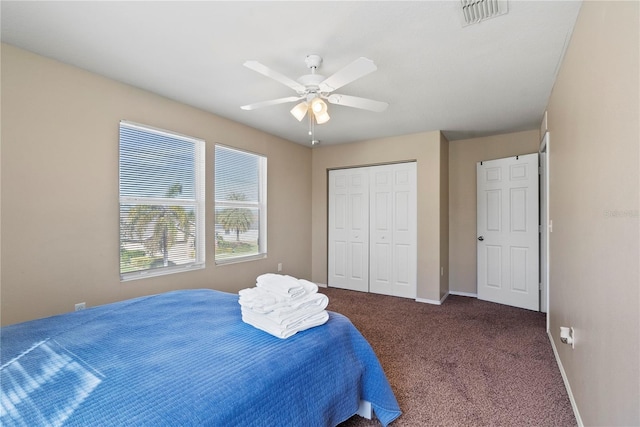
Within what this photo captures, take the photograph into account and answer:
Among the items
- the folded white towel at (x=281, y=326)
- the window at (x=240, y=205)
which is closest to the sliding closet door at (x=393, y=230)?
the window at (x=240, y=205)

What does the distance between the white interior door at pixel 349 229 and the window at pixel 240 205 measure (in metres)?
1.31

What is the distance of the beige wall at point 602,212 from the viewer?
1.05 m

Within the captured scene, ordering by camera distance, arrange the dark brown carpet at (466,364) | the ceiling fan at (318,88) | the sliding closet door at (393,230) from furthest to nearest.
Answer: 1. the sliding closet door at (393,230)
2. the ceiling fan at (318,88)
3. the dark brown carpet at (466,364)

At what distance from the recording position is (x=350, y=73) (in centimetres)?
196

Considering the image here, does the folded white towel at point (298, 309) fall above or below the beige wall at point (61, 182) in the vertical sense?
below

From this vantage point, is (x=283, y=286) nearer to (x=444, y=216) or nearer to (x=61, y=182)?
(x=61, y=182)

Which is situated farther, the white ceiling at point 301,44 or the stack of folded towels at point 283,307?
the white ceiling at point 301,44

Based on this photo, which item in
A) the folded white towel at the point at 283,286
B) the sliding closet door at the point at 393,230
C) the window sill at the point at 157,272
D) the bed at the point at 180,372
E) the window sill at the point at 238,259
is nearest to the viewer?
the bed at the point at 180,372

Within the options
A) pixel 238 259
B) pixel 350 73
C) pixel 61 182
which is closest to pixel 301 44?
pixel 350 73

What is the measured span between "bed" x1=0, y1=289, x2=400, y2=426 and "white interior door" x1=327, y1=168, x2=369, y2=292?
318cm

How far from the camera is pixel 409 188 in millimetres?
4480

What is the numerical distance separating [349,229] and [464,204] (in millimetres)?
1787

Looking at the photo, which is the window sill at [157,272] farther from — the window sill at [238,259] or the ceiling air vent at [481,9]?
the ceiling air vent at [481,9]

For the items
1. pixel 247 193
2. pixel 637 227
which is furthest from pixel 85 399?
pixel 247 193
